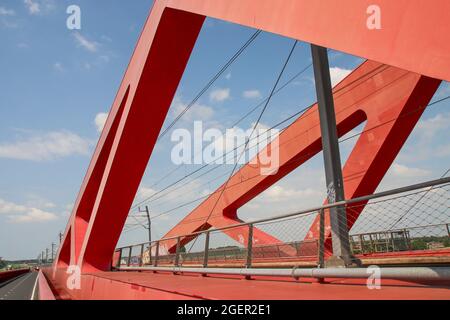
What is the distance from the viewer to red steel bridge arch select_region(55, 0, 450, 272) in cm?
253

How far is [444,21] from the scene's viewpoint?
236 centimetres

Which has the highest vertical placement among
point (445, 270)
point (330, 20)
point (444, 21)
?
point (330, 20)

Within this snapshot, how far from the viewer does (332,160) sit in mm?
6020

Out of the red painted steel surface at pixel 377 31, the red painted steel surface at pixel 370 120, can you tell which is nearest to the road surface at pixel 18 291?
the red painted steel surface at pixel 370 120

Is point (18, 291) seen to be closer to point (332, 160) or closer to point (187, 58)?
point (187, 58)

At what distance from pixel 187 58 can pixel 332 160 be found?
4.19 meters

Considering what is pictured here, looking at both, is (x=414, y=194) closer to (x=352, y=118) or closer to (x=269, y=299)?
(x=269, y=299)

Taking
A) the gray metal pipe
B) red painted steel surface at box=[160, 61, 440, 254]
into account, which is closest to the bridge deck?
the gray metal pipe

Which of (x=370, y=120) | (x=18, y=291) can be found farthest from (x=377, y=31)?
(x=18, y=291)

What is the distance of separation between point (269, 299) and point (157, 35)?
6.52 metres

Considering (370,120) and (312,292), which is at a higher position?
(370,120)

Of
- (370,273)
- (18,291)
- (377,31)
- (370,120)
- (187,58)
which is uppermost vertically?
(370,120)
